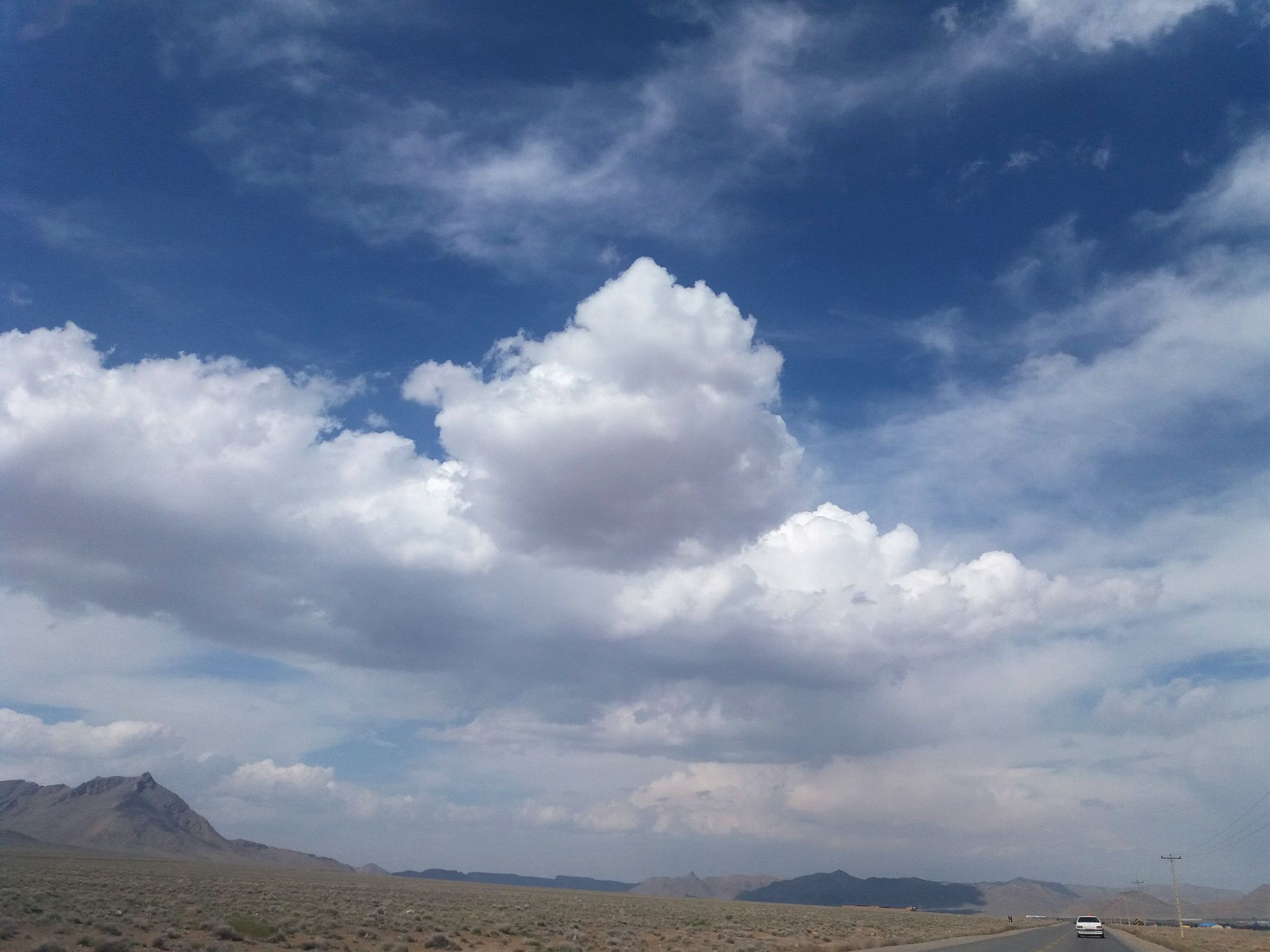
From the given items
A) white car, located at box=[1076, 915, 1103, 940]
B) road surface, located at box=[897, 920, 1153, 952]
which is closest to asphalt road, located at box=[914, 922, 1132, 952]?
road surface, located at box=[897, 920, 1153, 952]

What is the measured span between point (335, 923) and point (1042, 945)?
1577 inches

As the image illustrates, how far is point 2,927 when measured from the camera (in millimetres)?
30047

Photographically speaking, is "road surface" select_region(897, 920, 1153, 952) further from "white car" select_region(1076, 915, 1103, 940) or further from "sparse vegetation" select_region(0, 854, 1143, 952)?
"sparse vegetation" select_region(0, 854, 1143, 952)

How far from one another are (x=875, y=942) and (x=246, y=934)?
3314cm

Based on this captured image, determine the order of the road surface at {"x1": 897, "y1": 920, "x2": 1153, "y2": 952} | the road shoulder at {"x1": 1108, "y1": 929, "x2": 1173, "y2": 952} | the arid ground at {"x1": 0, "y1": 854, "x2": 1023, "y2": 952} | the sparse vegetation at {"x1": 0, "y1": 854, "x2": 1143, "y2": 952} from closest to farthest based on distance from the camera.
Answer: the arid ground at {"x1": 0, "y1": 854, "x2": 1023, "y2": 952} < the sparse vegetation at {"x1": 0, "y1": 854, "x2": 1143, "y2": 952} < the road surface at {"x1": 897, "y1": 920, "x2": 1153, "y2": 952} < the road shoulder at {"x1": 1108, "y1": 929, "x2": 1173, "y2": 952}

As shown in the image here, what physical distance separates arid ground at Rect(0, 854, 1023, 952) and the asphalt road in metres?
4.81

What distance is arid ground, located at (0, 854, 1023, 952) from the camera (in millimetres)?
33250

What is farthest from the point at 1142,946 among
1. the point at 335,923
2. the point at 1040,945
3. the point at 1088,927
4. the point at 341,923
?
the point at 335,923

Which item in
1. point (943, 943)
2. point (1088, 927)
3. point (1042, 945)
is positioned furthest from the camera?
point (1088, 927)

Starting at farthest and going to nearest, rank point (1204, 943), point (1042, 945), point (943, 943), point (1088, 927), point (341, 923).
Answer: point (1204, 943), point (1088, 927), point (1042, 945), point (943, 943), point (341, 923)

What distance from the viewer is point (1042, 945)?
5522 cm

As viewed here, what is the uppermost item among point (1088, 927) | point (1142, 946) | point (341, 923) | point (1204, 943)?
point (341, 923)

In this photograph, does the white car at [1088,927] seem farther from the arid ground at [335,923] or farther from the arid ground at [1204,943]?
the arid ground at [335,923]

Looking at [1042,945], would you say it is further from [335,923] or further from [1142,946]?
[335,923]
